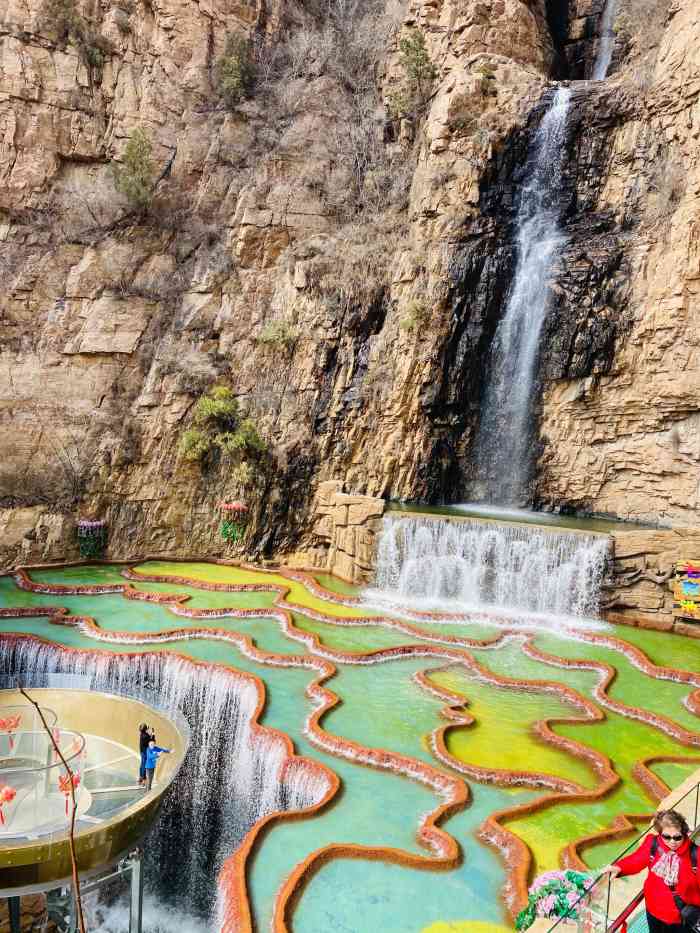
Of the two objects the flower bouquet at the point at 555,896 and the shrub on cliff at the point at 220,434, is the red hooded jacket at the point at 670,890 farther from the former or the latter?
the shrub on cliff at the point at 220,434

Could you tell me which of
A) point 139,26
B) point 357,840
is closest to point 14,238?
point 139,26

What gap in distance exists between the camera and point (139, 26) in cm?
2720

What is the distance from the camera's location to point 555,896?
19.6 feet

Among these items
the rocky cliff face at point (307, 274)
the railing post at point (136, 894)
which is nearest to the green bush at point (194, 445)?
the rocky cliff face at point (307, 274)

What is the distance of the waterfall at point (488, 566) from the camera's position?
55.8 ft

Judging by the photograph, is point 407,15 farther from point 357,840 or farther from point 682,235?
point 357,840

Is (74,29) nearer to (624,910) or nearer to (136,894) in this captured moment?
(136,894)

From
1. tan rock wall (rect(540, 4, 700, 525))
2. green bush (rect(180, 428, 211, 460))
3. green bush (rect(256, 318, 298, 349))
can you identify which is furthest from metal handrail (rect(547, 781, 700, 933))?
green bush (rect(256, 318, 298, 349))

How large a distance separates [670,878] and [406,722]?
7199 millimetres

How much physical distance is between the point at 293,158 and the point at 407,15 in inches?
307

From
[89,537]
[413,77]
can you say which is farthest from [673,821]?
[413,77]

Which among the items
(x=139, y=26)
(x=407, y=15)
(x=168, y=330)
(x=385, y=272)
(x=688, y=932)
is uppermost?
(x=407, y=15)

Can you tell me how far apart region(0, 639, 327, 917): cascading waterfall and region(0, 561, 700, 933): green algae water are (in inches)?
15.8

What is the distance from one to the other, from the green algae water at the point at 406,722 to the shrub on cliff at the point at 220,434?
4.18 m
